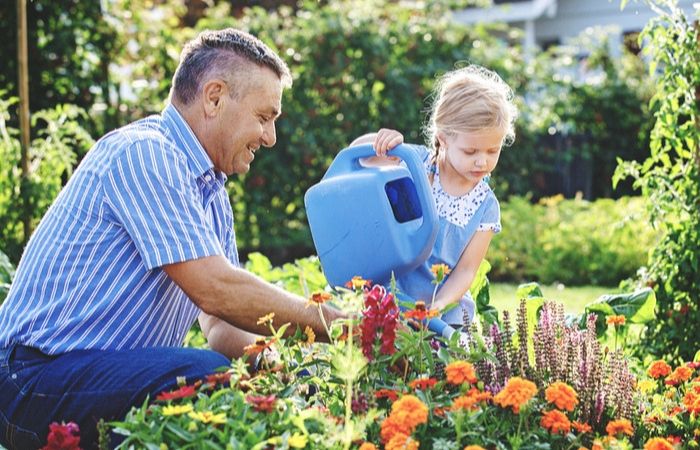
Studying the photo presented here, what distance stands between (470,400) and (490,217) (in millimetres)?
1247

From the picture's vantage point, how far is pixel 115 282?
7.36 feet

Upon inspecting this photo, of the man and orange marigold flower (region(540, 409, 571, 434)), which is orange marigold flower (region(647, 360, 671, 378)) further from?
the man

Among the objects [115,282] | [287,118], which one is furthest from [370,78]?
[115,282]

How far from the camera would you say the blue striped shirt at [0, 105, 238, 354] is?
85.0 inches

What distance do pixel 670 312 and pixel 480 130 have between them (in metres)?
1.14

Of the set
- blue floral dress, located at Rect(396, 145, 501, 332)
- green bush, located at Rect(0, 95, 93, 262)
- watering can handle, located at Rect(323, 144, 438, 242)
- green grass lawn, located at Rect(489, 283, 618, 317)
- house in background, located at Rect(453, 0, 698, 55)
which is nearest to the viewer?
watering can handle, located at Rect(323, 144, 438, 242)

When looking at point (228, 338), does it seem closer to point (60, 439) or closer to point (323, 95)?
point (60, 439)

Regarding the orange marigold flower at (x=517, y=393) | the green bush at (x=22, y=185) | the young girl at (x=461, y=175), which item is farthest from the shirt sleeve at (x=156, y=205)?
the green bush at (x=22, y=185)

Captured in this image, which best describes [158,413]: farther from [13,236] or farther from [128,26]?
[128,26]

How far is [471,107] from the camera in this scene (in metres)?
2.78

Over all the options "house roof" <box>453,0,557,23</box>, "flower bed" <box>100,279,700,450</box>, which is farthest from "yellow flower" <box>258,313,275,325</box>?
"house roof" <box>453,0,557,23</box>

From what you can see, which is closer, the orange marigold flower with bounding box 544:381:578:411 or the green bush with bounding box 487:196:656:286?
the orange marigold flower with bounding box 544:381:578:411

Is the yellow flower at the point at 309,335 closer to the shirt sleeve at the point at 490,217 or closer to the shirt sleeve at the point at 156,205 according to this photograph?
the shirt sleeve at the point at 156,205

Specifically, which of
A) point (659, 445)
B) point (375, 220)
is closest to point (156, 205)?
point (375, 220)
